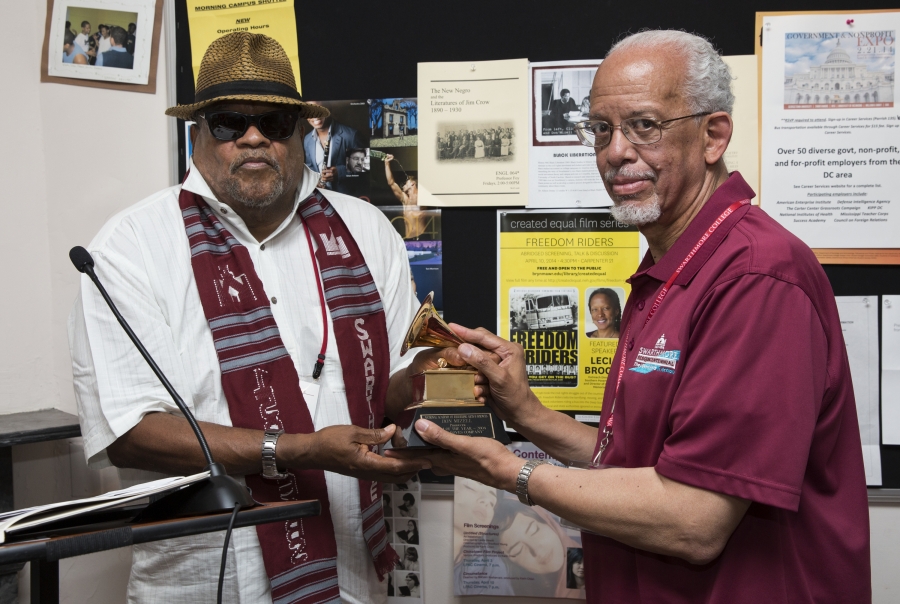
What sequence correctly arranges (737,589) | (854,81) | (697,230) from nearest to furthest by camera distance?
(737,589)
(697,230)
(854,81)

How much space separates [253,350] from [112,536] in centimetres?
77

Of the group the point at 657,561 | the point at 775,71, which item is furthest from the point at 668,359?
the point at 775,71

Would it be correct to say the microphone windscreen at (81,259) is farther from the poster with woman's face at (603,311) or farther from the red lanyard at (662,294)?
the poster with woman's face at (603,311)

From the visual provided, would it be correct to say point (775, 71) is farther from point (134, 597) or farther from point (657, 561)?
point (134, 597)

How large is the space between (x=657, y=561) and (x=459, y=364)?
0.59 metres

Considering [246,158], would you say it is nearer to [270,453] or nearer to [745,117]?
[270,453]

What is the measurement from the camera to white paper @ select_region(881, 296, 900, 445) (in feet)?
6.14

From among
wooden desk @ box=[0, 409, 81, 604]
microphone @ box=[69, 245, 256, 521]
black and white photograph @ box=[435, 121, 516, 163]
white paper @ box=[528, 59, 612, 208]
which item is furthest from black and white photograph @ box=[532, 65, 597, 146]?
wooden desk @ box=[0, 409, 81, 604]

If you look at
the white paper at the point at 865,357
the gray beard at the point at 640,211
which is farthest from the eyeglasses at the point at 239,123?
the white paper at the point at 865,357

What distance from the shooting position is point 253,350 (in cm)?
163

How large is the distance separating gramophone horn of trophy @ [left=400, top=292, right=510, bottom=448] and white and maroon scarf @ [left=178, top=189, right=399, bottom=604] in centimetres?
18

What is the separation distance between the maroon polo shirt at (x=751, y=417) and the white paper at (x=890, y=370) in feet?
2.55

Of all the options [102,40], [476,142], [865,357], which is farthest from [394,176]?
[865,357]

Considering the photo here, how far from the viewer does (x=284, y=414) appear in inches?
63.6
